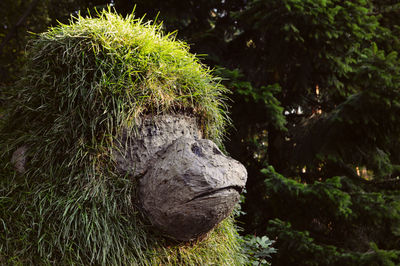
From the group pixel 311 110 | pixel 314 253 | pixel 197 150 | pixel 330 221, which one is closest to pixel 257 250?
pixel 314 253

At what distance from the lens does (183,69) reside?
171 cm

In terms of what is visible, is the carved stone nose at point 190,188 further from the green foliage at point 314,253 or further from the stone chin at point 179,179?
the green foliage at point 314,253

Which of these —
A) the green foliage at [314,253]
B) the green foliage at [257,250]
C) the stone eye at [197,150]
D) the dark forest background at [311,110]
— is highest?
the dark forest background at [311,110]

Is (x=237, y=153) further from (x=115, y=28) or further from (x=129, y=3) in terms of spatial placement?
(x=115, y=28)

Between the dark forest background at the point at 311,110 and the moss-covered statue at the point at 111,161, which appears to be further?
the dark forest background at the point at 311,110

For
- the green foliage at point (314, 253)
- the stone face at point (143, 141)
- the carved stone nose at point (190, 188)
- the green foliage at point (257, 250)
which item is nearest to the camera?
the carved stone nose at point (190, 188)

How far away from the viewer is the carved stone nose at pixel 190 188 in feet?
4.24

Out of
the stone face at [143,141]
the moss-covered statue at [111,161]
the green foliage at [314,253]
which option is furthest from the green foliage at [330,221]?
the stone face at [143,141]

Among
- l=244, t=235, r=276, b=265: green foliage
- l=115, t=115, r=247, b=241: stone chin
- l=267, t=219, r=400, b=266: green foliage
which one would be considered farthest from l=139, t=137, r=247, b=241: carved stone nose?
l=267, t=219, r=400, b=266: green foliage

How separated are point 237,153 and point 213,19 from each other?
180 cm

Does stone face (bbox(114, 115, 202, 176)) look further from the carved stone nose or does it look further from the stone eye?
the stone eye

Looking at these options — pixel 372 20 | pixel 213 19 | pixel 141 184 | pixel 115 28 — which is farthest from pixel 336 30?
pixel 141 184

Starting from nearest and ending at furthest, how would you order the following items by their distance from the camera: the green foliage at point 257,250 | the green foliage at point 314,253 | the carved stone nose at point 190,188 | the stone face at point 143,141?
the carved stone nose at point 190,188, the stone face at point 143,141, the green foliage at point 257,250, the green foliage at point 314,253

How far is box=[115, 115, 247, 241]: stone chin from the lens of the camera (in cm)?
129
